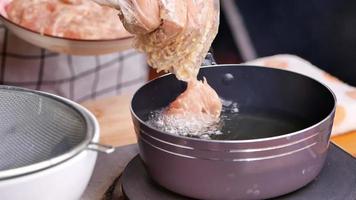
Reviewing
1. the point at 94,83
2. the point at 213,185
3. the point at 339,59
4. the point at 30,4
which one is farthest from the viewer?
the point at 339,59

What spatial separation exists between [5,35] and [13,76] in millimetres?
113

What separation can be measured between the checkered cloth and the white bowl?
338 millimetres

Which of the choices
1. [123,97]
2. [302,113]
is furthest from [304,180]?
[123,97]

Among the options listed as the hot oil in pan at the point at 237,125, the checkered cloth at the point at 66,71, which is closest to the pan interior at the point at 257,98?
the hot oil in pan at the point at 237,125

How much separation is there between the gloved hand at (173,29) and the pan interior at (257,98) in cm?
7

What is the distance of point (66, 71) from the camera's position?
1.54m

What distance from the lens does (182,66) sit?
934 mm

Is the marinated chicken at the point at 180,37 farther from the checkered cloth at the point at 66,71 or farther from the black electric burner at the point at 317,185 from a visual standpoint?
the checkered cloth at the point at 66,71

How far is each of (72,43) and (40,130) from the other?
31 cm

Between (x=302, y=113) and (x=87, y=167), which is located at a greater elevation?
(x=87, y=167)

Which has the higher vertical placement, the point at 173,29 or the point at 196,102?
the point at 173,29

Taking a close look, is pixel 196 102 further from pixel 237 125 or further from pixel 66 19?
pixel 66 19

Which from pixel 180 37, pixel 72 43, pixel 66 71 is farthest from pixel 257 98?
pixel 66 71

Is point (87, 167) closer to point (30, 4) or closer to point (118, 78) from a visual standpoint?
point (30, 4)
